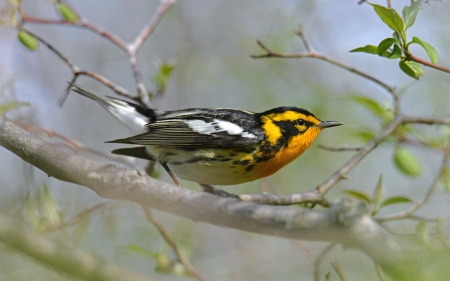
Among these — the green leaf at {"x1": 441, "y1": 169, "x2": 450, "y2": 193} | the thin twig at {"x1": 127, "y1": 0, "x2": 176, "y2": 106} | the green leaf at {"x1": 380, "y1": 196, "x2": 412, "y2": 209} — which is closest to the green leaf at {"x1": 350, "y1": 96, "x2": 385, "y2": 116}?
the green leaf at {"x1": 441, "y1": 169, "x2": 450, "y2": 193}

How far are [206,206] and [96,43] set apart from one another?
7.66 m

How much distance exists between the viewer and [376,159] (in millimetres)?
7113

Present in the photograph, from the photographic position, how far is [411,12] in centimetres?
232

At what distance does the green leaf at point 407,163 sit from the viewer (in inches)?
153

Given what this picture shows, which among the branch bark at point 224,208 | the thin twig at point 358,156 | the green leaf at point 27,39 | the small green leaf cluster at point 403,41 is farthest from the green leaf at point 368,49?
the green leaf at point 27,39

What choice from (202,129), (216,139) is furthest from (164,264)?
(202,129)

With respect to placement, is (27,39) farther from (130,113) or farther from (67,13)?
(130,113)

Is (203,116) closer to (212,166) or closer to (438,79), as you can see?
(212,166)

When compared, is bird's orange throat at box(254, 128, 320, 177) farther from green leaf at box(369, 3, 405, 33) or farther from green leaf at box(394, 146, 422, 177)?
green leaf at box(369, 3, 405, 33)

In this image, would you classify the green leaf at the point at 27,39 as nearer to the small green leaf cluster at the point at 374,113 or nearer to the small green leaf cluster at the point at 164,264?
the small green leaf cluster at the point at 164,264

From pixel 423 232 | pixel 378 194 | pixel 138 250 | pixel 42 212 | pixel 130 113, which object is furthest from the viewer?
pixel 130 113

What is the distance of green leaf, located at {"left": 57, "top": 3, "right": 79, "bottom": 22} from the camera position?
408 cm

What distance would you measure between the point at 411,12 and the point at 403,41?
5.3 inches

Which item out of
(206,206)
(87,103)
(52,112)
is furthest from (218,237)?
(206,206)
